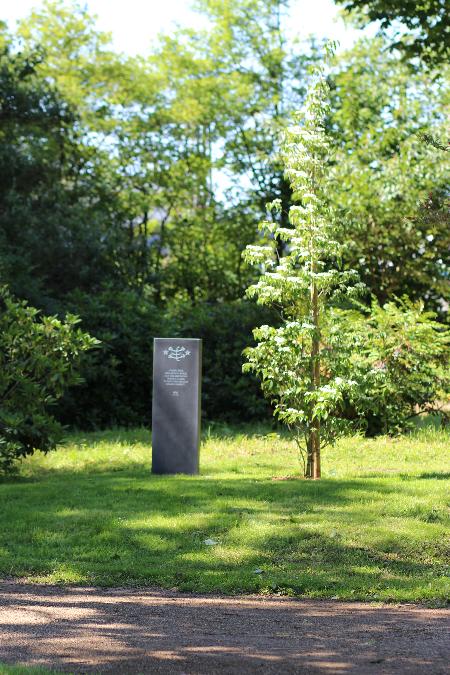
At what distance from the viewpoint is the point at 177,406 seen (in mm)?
11875

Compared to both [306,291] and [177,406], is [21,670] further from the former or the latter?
[177,406]

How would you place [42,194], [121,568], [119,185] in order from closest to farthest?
[121,568], [42,194], [119,185]

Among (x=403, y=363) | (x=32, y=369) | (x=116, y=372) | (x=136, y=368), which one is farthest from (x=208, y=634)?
(x=136, y=368)

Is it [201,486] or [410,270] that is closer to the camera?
[201,486]

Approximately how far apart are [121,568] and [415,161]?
636 inches

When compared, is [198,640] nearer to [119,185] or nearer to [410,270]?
[410,270]

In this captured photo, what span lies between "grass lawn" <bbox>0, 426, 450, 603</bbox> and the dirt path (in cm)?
39

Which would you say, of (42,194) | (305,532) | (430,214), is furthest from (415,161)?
(305,532)

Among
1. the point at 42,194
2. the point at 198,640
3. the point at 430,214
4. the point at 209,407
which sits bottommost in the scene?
the point at 198,640

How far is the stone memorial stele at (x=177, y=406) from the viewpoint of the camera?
1177 cm

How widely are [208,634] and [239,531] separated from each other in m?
2.50

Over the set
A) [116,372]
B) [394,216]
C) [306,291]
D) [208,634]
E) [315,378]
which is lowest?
[208,634]

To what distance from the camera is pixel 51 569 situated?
24.8 ft

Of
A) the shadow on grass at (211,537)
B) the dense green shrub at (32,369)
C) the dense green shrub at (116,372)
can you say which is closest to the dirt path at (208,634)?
the shadow on grass at (211,537)
